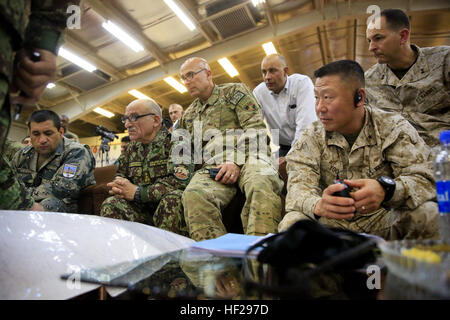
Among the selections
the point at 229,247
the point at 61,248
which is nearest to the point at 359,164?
the point at 229,247

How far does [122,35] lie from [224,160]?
480 centimetres

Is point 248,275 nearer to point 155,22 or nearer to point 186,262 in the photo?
point 186,262

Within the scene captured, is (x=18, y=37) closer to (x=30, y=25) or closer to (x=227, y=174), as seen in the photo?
(x=30, y=25)

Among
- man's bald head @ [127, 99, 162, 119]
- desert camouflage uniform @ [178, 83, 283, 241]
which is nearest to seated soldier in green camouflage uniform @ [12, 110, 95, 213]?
man's bald head @ [127, 99, 162, 119]

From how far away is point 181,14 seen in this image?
17.8ft

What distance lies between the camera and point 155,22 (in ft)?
19.1

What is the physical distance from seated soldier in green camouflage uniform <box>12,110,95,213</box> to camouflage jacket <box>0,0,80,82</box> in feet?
5.32

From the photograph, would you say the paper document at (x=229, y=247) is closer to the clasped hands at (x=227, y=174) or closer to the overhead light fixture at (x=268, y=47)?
the clasped hands at (x=227, y=174)

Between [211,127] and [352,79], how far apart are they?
3.45 feet

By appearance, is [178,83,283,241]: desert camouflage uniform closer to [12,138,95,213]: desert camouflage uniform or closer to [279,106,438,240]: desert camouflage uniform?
[279,106,438,240]: desert camouflage uniform

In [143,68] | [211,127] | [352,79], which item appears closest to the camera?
[352,79]

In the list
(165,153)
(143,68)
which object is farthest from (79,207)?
(143,68)

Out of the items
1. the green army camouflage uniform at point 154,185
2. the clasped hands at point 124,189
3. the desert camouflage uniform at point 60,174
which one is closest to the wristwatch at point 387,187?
the green army camouflage uniform at point 154,185
